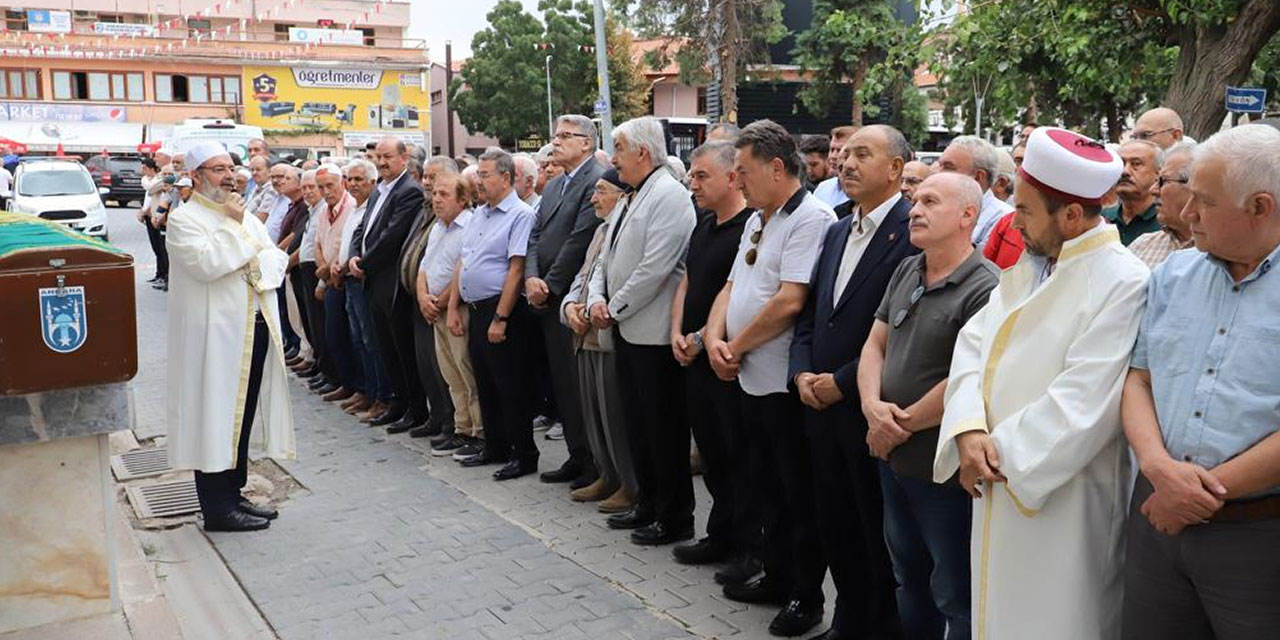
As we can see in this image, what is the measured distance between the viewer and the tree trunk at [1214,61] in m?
8.56

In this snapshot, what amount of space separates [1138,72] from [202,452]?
8.80 metres

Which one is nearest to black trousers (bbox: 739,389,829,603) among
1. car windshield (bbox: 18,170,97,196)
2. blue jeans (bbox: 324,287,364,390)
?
blue jeans (bbox: 324,287,364,390)

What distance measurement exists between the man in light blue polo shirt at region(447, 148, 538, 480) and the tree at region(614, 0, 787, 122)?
28649 millimetres

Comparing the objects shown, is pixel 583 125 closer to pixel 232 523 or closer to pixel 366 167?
pixel 366 167

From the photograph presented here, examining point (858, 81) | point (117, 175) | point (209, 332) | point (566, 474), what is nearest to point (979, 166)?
point (566, 474)

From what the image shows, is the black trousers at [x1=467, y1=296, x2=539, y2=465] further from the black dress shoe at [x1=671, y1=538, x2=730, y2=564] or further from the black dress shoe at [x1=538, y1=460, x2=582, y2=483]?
the black dress shoe at [x1=671, y1=538, x2=730, y2=564]

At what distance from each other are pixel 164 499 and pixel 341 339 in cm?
286

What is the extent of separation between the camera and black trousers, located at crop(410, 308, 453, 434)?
7609mm

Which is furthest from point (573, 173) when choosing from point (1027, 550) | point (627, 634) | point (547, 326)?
point (1027, 550)

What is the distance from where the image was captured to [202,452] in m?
5.61

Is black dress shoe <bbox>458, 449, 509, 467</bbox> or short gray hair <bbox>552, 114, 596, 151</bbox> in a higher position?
short gray hair <bbox>552, 114, 596, 151</bbox>

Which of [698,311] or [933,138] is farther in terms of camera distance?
[933,138]

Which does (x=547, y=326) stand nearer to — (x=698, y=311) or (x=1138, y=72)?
(x=698, y=311)

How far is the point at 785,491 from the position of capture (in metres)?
4.54
